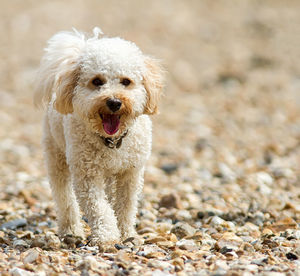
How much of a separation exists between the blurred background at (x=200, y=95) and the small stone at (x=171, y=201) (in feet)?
0.45

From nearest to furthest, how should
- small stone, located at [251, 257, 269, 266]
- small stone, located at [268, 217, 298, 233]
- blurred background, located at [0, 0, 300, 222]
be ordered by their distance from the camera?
1. small stone, located at [251, 257, 269, 266]
2. small stone, located at [268, 217, 298, 233]
3. blurred background, located at [0, 0, 300, 222]

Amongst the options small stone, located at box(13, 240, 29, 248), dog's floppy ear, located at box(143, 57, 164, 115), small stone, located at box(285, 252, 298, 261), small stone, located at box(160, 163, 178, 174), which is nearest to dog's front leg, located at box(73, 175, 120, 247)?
small stone, located at box(13, 240, 29, 248)

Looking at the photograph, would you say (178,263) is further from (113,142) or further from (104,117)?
(104,117)

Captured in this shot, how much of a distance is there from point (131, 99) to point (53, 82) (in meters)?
0.90

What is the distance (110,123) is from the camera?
494 centimetres

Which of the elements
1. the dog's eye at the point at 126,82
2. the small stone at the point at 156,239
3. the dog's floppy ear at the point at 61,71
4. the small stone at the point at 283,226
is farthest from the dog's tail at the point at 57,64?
the small stone at the point at 283,226

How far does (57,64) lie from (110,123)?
907mm

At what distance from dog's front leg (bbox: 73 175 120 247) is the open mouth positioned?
0.47 meters

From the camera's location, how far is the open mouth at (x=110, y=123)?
491cm

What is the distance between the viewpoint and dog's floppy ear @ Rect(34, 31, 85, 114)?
506 cm

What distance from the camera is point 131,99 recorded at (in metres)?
4.87

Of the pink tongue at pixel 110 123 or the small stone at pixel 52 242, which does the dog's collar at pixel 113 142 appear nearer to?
the pink tongue at pixel 110 123

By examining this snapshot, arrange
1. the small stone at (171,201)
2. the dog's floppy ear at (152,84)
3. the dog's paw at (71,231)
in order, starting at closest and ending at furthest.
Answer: the dog's floppy ear at (152,84), the dog's paw at (71,231), the small stone at (171,201)

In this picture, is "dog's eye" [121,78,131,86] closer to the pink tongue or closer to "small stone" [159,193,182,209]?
the pink tongue
